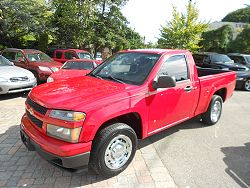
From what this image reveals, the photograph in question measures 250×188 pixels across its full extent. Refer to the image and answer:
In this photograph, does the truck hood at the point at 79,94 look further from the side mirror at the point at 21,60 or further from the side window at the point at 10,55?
the side window at the point at 10,55

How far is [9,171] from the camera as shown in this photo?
150 inches

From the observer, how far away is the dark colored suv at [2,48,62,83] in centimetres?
1010

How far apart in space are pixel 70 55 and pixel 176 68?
31.9 ft

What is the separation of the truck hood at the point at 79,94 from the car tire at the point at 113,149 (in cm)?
44

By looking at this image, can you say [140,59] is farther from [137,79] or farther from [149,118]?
[149,118]

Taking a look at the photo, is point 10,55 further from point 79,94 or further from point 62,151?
point 62,151

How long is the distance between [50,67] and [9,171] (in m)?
6.94

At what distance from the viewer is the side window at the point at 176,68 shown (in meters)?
4.48

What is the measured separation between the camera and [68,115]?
3.25m

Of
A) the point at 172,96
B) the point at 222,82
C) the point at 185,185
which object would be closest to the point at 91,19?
the point at 222,82

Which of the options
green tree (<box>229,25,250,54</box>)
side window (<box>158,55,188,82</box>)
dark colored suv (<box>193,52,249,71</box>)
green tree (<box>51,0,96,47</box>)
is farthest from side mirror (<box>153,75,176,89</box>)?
green tree (<box>229,25,250,54</box>)

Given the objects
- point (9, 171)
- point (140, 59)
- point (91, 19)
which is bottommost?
point (9, 171)

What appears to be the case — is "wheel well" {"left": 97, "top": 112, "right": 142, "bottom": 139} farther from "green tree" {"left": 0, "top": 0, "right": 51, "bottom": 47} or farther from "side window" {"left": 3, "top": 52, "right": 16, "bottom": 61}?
"green tree" {"left": 0, "top": 0, "right": 51, "bottom": 47}

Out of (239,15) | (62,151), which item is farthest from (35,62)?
(239,15)
